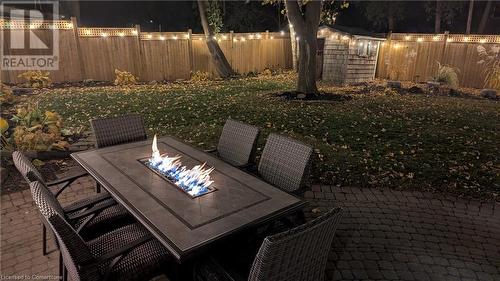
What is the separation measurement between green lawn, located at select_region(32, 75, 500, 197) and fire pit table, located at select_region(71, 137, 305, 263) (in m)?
2.51

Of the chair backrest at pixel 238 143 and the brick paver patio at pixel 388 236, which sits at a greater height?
the chair backrest at pixel 238 143

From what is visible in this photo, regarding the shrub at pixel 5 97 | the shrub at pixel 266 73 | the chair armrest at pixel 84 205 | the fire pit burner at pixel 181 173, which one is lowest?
the chair armrest at pixel 84 205

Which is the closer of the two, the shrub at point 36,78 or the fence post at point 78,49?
the shrub at point 36,78

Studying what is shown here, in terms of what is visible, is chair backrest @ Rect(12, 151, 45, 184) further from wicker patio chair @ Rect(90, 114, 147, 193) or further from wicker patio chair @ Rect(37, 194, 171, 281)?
wicker patio chair @ Rect(90, 114, 147, 193)

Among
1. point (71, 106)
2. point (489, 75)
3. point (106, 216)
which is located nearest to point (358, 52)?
point (489, 75)

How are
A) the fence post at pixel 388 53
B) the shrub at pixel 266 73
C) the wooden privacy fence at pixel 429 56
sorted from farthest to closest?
the shrub at pixel 266 73, the fence post at pixel 388 53, the wooden privacy fence at pixel 429 56

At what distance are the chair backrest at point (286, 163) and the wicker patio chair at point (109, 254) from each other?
1303 millimetres

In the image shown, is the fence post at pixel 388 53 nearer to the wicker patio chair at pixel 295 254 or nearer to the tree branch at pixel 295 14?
the tree branch at pixel 295 14

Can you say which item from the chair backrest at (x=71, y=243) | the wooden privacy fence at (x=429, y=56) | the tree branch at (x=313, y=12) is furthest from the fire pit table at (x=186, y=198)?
the wooden privacy fence at (x=429, y=56)

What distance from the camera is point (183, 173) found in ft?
9.18

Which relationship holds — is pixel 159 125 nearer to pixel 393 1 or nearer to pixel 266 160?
pixel 266 160

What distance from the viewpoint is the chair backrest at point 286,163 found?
2992 mm

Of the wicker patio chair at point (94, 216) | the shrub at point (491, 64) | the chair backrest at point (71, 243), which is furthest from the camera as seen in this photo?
the shrub at point (491, 64)

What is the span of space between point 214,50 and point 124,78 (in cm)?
440
